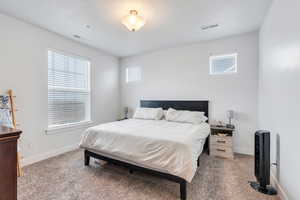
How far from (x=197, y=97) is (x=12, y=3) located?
402 cm

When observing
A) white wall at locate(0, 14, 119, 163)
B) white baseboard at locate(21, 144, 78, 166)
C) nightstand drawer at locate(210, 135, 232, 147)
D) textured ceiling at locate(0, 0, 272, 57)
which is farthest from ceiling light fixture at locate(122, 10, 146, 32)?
white baseboard at locate(21, 144, 78, 166)

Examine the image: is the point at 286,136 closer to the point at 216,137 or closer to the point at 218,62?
the point at 216,137

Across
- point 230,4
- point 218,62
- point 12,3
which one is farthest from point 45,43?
point 218,62

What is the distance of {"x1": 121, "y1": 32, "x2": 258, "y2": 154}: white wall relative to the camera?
3301 mm

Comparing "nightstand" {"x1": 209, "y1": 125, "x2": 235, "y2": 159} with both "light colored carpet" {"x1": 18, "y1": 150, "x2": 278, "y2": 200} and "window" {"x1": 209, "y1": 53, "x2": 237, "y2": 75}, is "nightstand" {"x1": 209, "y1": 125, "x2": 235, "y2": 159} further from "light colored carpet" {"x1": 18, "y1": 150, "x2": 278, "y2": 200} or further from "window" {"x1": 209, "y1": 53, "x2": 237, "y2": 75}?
"window" {"x1": 209, "y1": 53, "x2": 237, "y2": 75}

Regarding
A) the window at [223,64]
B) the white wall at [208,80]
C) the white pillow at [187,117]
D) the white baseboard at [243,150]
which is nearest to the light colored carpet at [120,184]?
the white baseboard at [243,150]

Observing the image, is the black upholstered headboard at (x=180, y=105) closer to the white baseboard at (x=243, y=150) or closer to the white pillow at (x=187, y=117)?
the white pillow at (x=187, y=117)

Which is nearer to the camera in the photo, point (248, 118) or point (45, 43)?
point (45, 43)

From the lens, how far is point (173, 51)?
4180 millimetres

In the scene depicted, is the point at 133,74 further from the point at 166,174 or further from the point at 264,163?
the point at 264,163

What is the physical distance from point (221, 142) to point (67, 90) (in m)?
3.83

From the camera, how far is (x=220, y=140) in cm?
320

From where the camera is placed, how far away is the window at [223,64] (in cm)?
351

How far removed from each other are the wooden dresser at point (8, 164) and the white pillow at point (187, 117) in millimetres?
2973
